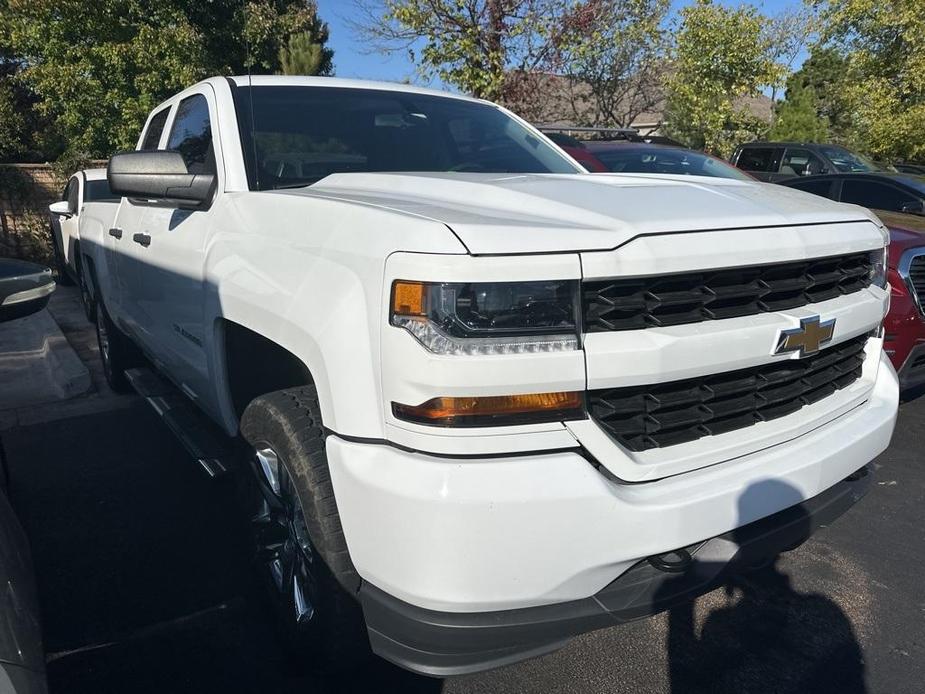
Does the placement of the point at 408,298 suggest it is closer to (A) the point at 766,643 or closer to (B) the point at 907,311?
(A) the point at 766,643

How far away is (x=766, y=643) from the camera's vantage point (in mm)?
2582

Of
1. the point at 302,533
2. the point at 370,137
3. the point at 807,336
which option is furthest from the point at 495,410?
the point at 370,137

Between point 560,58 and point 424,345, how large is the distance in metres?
15.0

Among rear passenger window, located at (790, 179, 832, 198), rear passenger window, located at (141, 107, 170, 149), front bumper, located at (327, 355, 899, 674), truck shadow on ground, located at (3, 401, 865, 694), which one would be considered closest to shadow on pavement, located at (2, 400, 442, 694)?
truck shadow on ground, located at (3, 401, 865, 694)

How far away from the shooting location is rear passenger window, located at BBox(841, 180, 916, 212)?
7.47 m

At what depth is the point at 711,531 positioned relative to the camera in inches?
72.1

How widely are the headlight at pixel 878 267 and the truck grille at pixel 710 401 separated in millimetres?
356

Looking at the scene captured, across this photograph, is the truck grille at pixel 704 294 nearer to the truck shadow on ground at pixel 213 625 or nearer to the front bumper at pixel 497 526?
the front bumper at pixel 497 526

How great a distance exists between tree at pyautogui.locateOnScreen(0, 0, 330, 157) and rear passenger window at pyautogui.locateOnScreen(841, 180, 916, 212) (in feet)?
29.2

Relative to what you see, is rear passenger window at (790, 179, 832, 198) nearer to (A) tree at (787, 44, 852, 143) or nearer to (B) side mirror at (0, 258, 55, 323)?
(B) side mirror at (0, 258, 55, 323)

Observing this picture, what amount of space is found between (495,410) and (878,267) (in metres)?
1.76

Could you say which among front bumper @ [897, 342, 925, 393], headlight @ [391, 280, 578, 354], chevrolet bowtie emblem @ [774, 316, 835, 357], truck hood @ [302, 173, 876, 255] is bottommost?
front bumper @ [897, 342, 925, 393]

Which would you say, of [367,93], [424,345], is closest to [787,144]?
[367,93]

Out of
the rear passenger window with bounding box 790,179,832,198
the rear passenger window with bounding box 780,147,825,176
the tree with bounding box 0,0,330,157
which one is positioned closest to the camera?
the rear passenger window with bounding box 790,179,832,198
